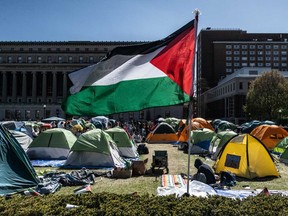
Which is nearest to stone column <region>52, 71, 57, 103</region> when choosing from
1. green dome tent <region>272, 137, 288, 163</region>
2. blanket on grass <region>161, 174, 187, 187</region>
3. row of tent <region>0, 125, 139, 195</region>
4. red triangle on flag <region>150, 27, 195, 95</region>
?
row of tent <region>0, 125, 139, 195</region>

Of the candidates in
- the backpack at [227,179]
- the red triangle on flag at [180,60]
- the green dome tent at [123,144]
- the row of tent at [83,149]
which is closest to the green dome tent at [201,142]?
the green dome tent at [123,144]

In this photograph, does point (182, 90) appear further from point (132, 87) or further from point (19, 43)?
point (19, 43)

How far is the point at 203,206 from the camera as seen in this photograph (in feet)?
18.8

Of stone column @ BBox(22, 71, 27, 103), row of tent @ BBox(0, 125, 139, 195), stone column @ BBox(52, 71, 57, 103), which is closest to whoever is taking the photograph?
row of tent @ BBox(0, 125, 139, 195)

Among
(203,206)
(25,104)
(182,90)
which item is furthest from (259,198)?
(25,104)

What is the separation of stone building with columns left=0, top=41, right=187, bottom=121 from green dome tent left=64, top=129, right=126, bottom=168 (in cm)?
8907

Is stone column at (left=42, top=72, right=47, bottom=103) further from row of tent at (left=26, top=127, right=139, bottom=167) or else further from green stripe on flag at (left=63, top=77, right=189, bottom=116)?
green stripe on flag at (left=63, top=77, right=189, bottom=116)

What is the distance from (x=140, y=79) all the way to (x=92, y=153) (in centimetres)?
864

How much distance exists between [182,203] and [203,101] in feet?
395

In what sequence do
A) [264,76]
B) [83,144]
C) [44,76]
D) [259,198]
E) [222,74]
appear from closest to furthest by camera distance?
1. [259,198]
2. [83,144]
3. [264,76]
4. [44,76]
5. [222,74]

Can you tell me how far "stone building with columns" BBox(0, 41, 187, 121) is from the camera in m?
107

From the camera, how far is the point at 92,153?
1513cm

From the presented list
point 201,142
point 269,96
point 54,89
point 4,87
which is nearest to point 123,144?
point 201,142

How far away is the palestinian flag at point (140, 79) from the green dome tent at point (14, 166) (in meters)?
4.23
